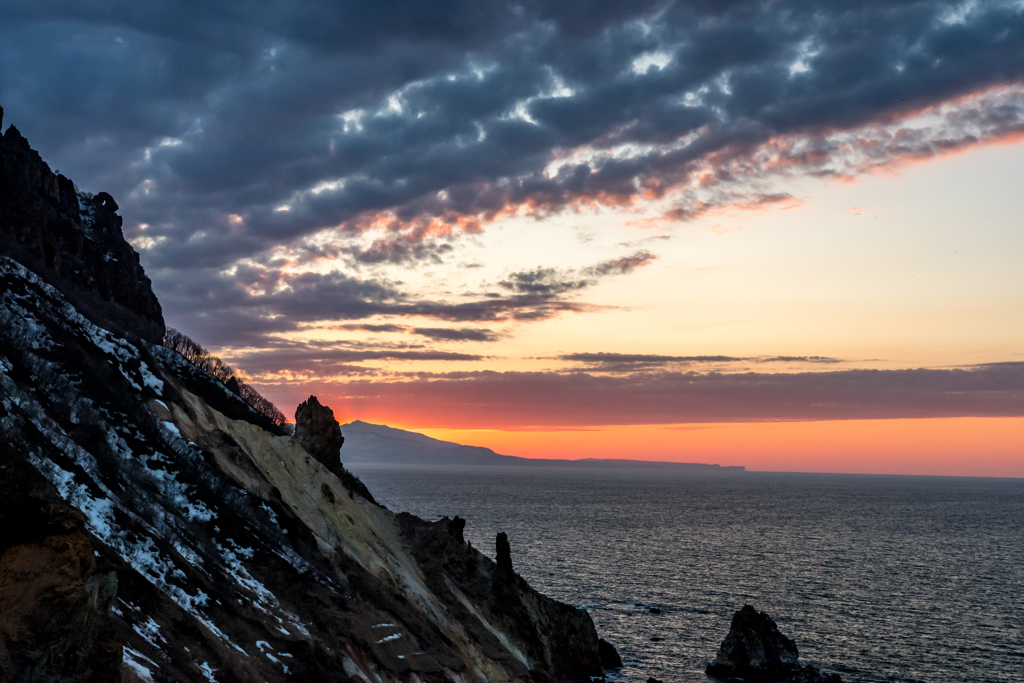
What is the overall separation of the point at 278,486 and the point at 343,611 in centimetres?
1514

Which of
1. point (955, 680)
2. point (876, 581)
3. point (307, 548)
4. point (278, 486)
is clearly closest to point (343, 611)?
point (307, 548)

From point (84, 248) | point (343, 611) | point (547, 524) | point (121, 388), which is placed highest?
point (84, 248)

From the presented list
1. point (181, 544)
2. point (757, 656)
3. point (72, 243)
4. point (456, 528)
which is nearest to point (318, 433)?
point (456, 528)

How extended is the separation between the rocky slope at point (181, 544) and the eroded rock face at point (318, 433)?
1722 mm

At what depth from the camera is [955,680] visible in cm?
5853

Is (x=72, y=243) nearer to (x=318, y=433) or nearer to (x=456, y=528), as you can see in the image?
(x=318, y=433)

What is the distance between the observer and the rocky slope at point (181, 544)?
52.9 ft

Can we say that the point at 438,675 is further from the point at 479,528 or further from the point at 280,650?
the point at 479,528

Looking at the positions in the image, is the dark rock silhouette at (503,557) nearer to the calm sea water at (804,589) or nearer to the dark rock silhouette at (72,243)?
the calm sea water at (804,589)

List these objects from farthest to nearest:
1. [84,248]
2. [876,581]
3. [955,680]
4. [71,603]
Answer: [876,581] → [84,248] → [955,680] → [71,603]

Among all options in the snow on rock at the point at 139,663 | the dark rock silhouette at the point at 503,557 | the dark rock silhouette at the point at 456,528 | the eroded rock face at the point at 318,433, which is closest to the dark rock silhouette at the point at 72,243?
the eroded rock face at the point at 318,433

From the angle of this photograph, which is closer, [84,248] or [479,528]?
Result: [84,248]

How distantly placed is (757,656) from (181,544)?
46.9 m

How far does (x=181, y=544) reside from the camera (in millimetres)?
35688
